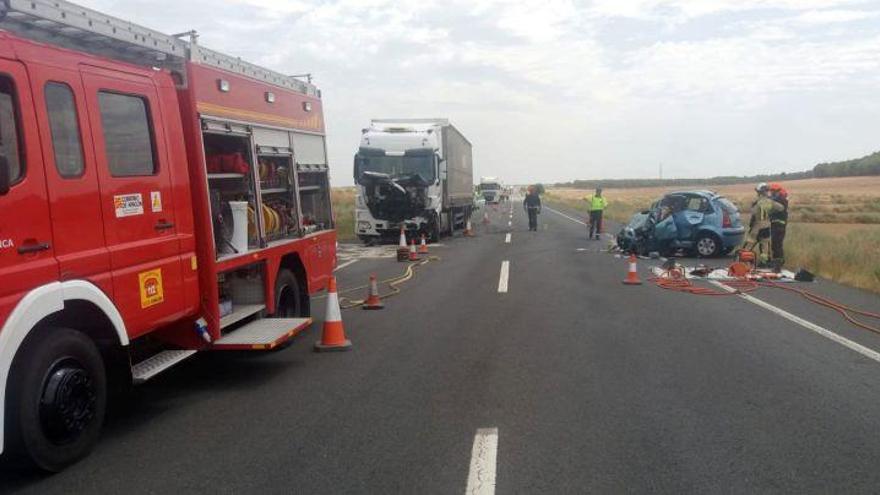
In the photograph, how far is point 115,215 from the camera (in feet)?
18.1

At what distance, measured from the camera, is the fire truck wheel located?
863cm

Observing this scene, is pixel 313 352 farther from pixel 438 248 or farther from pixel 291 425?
pixel 438 248

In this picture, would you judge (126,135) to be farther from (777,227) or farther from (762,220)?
(777,227)

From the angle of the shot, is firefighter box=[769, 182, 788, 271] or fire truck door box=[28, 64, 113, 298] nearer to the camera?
fire truck door box=[28, 64, 113, 298]

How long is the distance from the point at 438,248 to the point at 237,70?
16.3 metres

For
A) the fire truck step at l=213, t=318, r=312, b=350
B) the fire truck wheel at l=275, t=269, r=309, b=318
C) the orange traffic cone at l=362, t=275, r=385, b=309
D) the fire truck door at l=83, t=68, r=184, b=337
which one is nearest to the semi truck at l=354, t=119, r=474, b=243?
the orange traffic cone at l=362, t=275, r=385, b=309

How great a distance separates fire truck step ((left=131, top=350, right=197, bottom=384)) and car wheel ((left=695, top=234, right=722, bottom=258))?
48.5 feet

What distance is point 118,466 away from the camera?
5.05 metres

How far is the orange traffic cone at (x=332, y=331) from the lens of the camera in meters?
8.67

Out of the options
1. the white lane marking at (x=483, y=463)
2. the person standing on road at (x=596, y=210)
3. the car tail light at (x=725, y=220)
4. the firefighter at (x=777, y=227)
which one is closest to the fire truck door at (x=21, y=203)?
the white lane marking at (x=483, y=463)

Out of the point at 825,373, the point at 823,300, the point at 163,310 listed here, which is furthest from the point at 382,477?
the point at 823,300

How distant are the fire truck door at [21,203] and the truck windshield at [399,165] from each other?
2018 centimetres

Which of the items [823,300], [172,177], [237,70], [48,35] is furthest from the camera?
[823,300]

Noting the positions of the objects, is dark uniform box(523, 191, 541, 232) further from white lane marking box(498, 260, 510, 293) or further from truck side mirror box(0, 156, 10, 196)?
truck side mirror box(0, 156, 10, 196)
